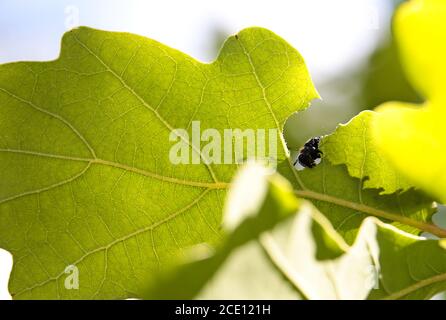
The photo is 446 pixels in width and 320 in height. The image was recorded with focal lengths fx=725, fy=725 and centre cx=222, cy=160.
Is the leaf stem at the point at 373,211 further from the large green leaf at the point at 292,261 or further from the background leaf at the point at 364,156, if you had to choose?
the large green leaf at the point at 292,261

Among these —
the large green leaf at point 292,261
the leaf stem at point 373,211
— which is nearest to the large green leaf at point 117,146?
the leaf stem at point 373,211

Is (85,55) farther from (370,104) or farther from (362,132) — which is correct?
(370,104)

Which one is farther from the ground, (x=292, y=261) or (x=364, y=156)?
(x=364, y=156)

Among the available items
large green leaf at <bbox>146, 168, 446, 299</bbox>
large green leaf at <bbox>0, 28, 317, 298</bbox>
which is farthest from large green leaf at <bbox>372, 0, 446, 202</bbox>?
large green leaf at <bbox>0, 28, 317, 298</bbox>

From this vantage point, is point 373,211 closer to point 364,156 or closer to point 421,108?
point 364,156

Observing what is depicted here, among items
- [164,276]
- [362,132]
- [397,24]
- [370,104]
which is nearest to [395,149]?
[397,24]

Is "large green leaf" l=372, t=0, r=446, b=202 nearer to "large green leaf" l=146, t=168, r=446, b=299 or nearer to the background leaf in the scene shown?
"large green leaf" l=146, t=168, r=446, b=299

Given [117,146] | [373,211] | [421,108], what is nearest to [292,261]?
[421,108]
